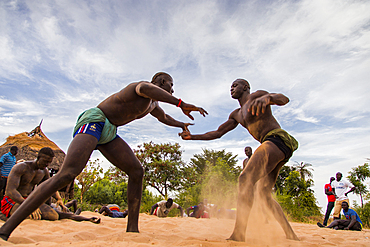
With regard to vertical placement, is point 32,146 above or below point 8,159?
above

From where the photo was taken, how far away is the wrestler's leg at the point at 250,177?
227cm

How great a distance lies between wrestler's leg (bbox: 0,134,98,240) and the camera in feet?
6.12

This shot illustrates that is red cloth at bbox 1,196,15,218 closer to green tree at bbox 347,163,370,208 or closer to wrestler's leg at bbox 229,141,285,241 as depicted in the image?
wrestler's leg at bbox 229,141,285,241

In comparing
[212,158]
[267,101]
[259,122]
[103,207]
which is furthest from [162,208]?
[212,158]

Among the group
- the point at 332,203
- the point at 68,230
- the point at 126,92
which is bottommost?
the point at 68,230

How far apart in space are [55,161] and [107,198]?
8.39 metres

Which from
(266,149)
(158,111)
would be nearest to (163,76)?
(158,111)

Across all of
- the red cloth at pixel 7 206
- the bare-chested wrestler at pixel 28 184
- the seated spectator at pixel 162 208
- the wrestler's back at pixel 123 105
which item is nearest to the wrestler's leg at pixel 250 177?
the wrestler's back at pixel 123 105

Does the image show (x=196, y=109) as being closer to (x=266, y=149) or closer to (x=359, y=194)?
(x=266, y=149)

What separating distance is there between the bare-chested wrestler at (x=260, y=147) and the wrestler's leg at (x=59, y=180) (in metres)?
1.66

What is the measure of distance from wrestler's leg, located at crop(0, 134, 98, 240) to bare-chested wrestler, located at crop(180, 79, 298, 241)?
65.3 inches

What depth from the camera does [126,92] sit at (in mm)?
2592

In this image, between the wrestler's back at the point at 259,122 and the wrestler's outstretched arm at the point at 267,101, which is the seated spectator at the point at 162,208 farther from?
the wrestler's outstretched arm at the point at 267,101

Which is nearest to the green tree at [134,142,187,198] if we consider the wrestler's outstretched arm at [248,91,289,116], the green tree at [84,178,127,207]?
the green tree at [84,178,127,207]
